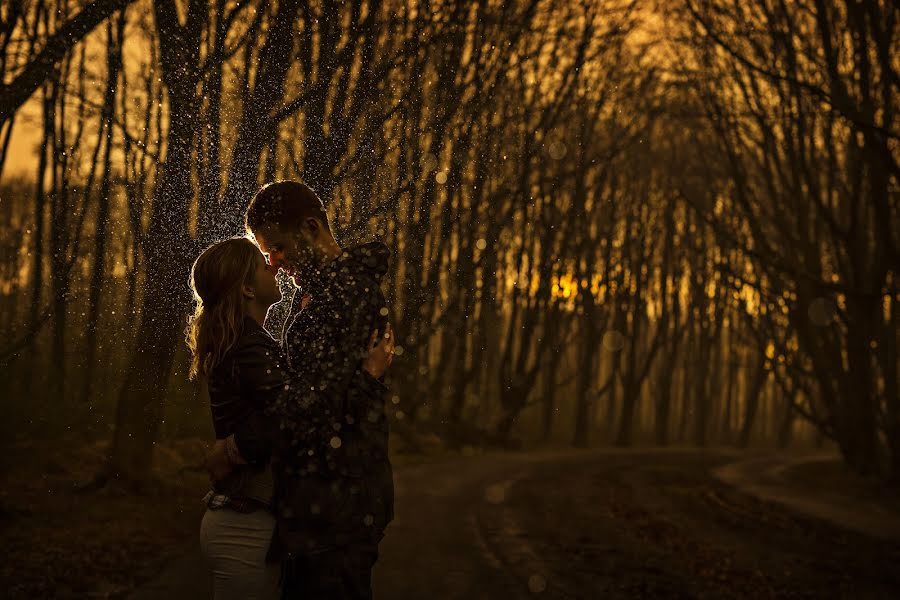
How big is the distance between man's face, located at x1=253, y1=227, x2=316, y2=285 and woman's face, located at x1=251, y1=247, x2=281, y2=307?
0.04 meters

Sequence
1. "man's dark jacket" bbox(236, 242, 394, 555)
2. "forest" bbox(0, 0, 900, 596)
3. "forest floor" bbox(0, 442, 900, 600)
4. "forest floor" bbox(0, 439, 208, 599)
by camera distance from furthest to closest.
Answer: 1. "forest" bbox(0, 0, 900, 596)
2. "forest floor" bbox(0, 442, 900, 600)
3. "forest floor" bbox(0, 439, 208, 599)
4. "man's dark jacket" bbox(236, 242, 394, 555)

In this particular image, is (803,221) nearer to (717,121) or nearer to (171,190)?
(717,121)

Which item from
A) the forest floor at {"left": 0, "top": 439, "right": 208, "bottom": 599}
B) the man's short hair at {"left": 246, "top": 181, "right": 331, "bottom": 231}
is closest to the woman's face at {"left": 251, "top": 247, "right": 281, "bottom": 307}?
the man's short hair at {"left": 246, "top": 181, "right": 331, "bottom": 231}

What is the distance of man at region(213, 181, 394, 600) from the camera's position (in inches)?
120

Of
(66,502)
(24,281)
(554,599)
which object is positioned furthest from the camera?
(24,281)

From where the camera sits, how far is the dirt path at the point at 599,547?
8.80 metres

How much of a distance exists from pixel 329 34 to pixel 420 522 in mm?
6683

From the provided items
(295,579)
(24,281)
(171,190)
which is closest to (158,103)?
(171,190)

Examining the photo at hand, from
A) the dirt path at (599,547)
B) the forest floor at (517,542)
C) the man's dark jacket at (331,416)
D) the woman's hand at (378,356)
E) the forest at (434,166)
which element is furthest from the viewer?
the forest at (434,166)

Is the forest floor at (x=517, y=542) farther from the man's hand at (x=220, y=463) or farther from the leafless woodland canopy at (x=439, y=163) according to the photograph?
the man's hand at (x=220, y=463)

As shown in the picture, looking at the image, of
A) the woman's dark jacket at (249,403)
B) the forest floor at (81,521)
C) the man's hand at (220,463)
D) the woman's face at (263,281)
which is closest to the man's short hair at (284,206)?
the woman's face at (263,281)

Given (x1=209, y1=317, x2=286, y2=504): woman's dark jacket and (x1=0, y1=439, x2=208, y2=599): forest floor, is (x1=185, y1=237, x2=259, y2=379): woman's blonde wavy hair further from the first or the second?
(x1=0, y1=439, x2=208, y2=599): forest floor

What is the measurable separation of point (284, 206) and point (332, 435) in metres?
0.72

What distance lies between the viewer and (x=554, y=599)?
8164 mm
